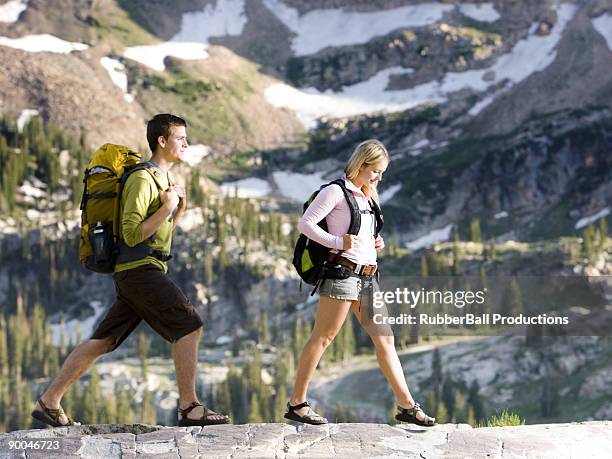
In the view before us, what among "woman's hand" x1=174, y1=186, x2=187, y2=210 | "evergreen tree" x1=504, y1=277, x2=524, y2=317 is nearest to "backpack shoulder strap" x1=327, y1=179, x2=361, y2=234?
"woman's hand" x1=174, y1=186, x2=187, y2=210

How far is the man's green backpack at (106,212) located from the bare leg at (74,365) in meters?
1.01

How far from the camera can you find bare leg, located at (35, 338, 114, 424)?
1346 centimetres

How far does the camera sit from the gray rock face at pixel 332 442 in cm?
1213

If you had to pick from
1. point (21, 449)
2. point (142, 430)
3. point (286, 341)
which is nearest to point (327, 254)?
point (142, 430)

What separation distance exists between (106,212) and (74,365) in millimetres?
1997

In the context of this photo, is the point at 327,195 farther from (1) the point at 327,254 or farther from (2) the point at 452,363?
(2) the point at 452,363

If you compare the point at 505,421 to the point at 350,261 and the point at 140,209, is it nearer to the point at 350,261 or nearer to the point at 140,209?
the point at 350,261

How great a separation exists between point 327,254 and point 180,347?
7.02 feet

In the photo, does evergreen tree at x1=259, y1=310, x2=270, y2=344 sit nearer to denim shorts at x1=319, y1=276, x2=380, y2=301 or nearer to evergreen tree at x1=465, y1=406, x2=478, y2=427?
evergreen tree at x1=465, y1=406, x2=478, y2=427

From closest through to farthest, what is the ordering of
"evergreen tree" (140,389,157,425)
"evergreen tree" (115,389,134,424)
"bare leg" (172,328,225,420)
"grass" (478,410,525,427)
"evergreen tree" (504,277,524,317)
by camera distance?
"bare leg" (172,328,225,420) < "grass" (478,410,525,427) < "evergreen tree" (504,277,524,317) < "evergreen tree" (115,389,134,424) < "evergreen tree" (140,389,157,425)

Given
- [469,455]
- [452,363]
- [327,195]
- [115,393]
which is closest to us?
[469,455]

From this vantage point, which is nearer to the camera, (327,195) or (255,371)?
(327,195)

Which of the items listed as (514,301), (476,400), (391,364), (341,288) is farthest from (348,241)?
(476,400)

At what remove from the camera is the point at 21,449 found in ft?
40.1
